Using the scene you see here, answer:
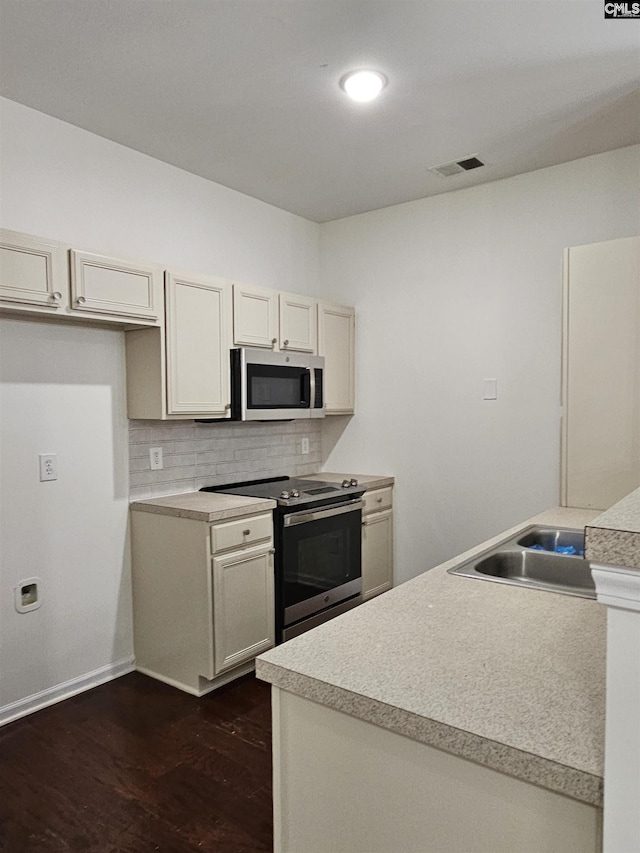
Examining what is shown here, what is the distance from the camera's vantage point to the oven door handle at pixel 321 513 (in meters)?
3.12

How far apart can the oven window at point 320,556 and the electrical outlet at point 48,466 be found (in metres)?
1.16

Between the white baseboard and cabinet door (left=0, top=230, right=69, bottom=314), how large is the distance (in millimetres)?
1725

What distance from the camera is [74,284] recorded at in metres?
2.50

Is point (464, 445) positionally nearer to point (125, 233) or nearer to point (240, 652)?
point (240, 652)

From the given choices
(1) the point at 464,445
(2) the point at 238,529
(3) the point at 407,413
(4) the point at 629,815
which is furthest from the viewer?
(3) the point at 407,413

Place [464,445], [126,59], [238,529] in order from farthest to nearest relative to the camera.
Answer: [464,445]
[238,529]
[126,59]

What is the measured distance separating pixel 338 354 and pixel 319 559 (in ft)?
4.66

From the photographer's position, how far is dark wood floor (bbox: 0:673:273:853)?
74.3 inches

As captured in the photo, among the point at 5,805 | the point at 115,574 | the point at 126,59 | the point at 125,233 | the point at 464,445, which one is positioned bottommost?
the point at 5,805

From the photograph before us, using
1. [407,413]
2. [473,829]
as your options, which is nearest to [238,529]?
[407,413]

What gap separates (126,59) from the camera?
2250mm

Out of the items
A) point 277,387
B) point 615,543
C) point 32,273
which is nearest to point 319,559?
point 277,387

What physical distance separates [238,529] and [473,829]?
2.03m

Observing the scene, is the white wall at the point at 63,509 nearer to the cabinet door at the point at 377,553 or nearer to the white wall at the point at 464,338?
the cabinet door at the point at 377,553
